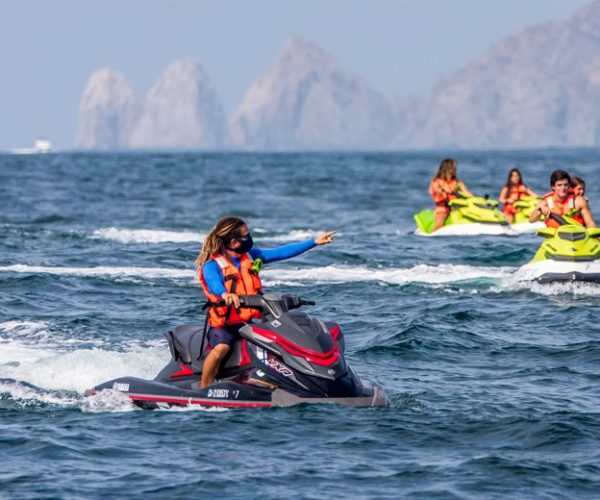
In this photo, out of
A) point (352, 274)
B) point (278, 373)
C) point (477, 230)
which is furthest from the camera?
point (477, 230)

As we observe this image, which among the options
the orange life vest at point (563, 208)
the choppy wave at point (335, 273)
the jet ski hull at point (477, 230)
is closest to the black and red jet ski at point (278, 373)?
the orange life vest at point (563, 208)

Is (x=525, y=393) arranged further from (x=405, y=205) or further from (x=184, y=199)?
(x=184, y=199)

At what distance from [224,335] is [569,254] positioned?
8.04 metres

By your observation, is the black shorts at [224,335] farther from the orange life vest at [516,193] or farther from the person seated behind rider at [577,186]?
the orange life vest at [516,193]

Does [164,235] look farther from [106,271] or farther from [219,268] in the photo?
[219,268]

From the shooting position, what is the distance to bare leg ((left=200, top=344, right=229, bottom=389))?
10.7m

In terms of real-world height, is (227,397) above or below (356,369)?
above

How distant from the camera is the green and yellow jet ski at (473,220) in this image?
26250 millimetres

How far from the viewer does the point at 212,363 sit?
35.1 feet

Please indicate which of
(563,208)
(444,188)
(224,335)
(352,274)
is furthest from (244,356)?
(444,188)

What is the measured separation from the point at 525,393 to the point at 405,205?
95.3 feet

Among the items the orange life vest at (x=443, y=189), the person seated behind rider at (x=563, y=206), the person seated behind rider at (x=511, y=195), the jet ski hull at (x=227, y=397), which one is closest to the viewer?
the jet ski hull at (x=227, y=397)

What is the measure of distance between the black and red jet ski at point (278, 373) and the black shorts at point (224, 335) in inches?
2.7

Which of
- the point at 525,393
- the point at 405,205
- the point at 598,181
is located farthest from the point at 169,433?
the point at 598,181
